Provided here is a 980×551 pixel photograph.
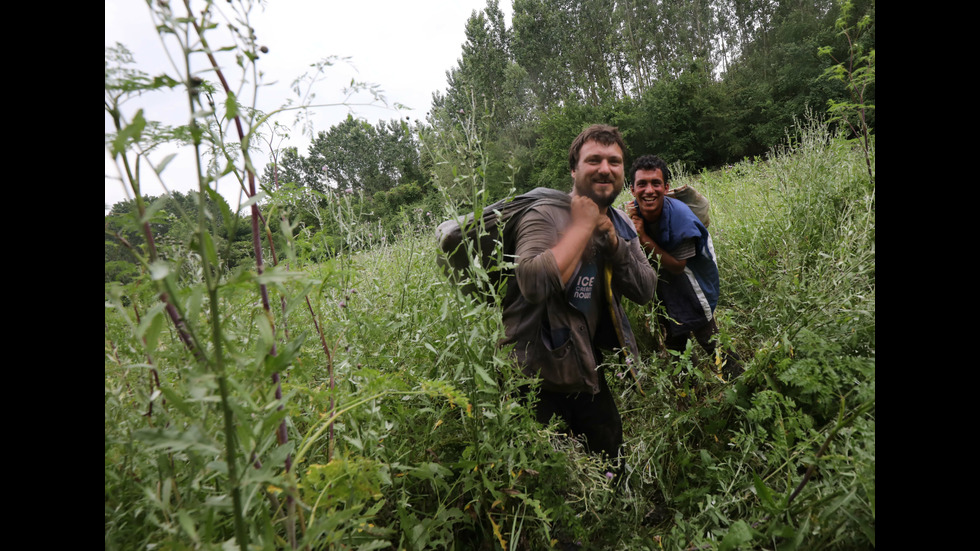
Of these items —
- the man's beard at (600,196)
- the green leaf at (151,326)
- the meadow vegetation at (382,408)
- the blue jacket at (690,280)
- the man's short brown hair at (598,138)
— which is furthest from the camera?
the blue jacket at (690,280)

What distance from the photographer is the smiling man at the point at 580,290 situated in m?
1.81

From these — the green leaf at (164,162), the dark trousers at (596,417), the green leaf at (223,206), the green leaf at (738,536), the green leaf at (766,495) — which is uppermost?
the green leaf at (164,162)

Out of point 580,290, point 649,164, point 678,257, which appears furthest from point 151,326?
point 649,164

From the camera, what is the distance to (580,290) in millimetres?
2039

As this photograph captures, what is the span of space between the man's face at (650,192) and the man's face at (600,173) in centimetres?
94

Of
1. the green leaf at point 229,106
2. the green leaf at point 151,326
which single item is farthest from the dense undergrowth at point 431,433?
the green leaf at point 229,106

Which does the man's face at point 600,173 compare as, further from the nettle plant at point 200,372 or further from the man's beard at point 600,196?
the nettle plant at point 200,372

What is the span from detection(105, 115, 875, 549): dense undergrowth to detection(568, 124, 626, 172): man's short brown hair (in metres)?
1.08

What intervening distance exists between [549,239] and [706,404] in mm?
1382
